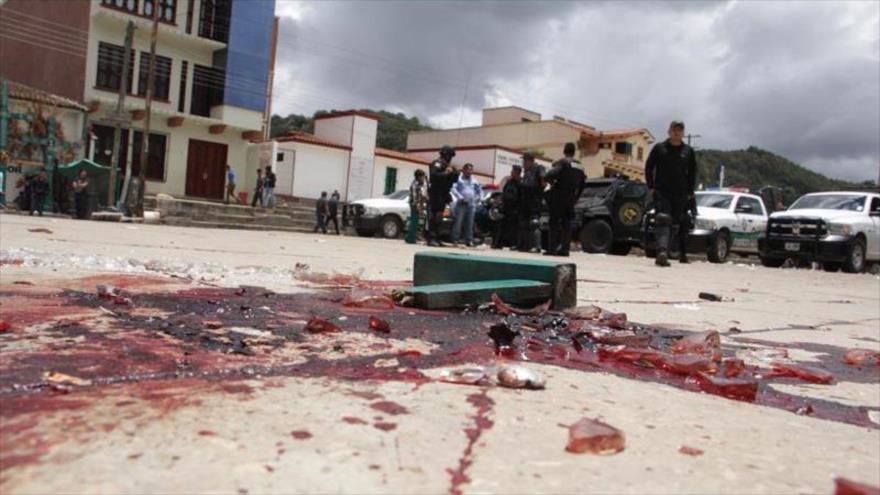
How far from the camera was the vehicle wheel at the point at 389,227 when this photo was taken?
16672 millimetres

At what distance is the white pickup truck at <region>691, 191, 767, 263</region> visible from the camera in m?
13.3

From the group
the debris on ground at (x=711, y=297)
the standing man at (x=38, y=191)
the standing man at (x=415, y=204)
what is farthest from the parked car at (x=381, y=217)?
the debris on ground at (x=711, y=297)

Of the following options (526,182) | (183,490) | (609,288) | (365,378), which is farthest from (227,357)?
(526,182)

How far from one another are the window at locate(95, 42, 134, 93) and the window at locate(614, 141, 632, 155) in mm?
36009

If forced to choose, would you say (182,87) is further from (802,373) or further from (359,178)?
(802,373)

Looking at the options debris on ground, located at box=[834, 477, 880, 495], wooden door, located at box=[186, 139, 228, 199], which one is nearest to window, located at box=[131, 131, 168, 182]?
wooden door, located at box=[186, 139, 228, 199]

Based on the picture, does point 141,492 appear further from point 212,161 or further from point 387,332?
point 212,161

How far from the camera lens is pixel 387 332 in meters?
2.08

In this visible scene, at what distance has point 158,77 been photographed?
27.1 m

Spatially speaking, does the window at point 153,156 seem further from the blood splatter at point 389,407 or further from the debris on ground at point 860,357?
the blood splatter at point 389,407

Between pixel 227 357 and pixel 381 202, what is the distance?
15.4 m

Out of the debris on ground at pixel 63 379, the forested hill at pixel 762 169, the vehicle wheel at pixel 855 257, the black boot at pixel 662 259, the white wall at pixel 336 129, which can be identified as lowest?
the debris on ground at pixel 63 379

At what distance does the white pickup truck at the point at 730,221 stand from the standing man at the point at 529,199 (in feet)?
12.5

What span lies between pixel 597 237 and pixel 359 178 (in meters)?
22.2
